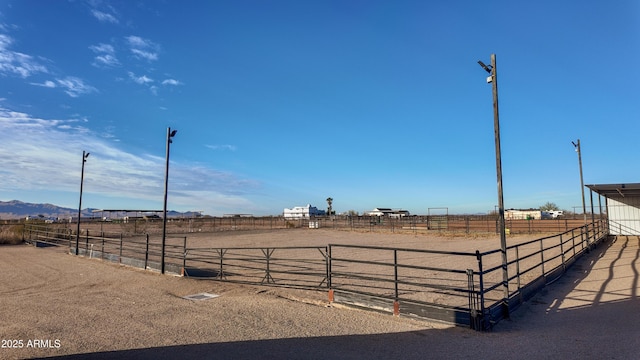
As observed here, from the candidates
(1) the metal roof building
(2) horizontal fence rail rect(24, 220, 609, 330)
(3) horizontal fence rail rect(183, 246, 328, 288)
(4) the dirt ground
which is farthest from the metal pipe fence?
(1) the metal roof building

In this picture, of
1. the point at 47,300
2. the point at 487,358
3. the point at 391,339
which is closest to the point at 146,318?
the point at 47,300

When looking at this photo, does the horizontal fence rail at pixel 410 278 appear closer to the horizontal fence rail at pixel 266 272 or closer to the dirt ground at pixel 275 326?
the horizontal fence rail at pixel 266 272

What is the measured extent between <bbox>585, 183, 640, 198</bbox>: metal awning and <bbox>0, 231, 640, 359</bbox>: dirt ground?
1374 centimetres

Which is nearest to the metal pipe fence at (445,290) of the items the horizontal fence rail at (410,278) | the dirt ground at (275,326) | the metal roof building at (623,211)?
the horizontal fence rail at (410,278)

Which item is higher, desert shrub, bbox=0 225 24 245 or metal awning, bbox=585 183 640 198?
metal awning, bbox=585 183 640 198

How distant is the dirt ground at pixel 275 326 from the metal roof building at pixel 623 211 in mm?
17829

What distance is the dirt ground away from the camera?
5.76 m

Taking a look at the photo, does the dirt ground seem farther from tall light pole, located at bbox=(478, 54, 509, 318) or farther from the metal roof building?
the metal roof building

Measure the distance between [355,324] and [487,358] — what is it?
2508 millimetres

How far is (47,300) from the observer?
31.2 feet

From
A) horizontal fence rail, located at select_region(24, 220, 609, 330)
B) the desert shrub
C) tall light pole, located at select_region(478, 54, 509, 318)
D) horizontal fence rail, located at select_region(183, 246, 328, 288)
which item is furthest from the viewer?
the desert shrub

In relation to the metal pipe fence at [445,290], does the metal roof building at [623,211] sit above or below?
above

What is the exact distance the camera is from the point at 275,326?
23.3 ft

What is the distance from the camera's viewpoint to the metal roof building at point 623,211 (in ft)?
82.3
